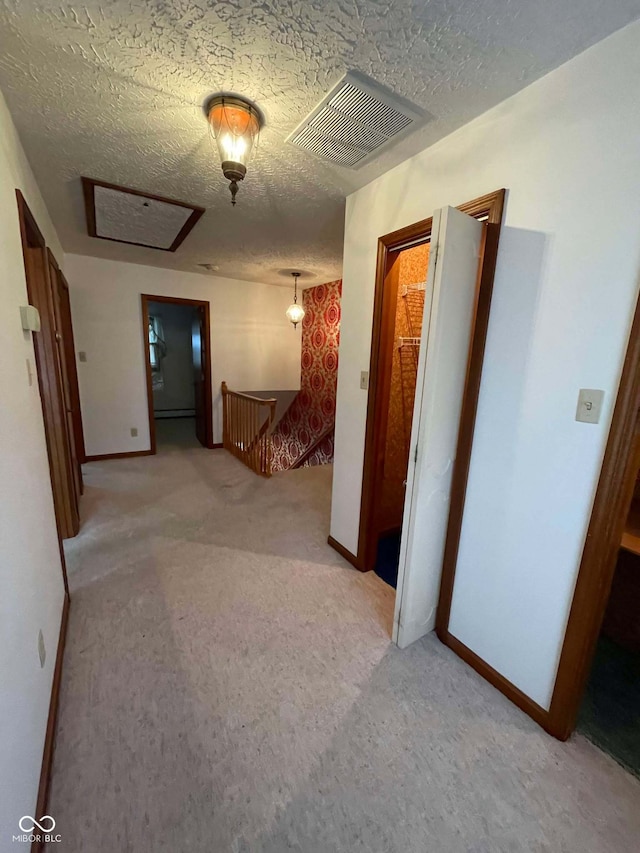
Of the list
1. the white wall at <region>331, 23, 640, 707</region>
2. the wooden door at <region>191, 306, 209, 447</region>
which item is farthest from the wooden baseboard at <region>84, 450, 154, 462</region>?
the white wall at <region>331, 23, 640, 707</region>

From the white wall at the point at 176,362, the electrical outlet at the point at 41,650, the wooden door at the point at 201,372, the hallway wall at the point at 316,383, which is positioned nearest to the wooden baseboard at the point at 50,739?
the electrical outlet at the point at 41,650

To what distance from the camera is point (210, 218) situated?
2518 mm

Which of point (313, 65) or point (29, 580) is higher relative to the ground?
point (313, 65)

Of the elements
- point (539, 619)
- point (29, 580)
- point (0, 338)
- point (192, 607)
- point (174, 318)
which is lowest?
point (192, 607)

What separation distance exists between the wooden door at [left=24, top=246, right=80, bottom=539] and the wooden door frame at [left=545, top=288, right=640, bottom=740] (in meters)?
2.41

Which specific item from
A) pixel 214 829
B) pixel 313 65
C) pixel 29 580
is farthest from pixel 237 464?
pixel 313 65

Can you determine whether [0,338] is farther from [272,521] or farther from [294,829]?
[272,521]

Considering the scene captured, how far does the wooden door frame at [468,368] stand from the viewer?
4.55 feet

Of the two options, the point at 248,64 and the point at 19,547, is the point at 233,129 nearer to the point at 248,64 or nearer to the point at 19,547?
the point at 248,64

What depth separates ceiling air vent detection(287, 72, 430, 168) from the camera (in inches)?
50.7

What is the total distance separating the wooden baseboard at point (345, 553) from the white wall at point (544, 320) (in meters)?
0.81

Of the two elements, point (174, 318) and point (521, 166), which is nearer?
point (521, 166)

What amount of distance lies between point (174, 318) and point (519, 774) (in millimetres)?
8056

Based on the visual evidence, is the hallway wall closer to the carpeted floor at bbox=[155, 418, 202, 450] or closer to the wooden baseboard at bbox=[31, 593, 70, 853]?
the carpeted floor at bbox=[155, 418, 202, 450]
